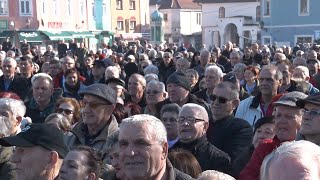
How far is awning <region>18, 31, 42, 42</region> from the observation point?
44969 millimetres

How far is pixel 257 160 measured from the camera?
558cm

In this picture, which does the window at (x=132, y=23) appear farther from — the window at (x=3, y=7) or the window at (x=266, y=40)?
the window at (x=3, y=7)

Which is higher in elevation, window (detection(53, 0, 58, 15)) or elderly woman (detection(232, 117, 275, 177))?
window (detection(53, 0, 58, 15))

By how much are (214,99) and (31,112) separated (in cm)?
278

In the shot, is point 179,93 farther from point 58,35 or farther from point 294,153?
point 58,35

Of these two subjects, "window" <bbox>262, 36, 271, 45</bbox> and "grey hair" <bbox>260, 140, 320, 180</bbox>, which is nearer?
"grey hair" <bbox>260, 140, 320, 180</bbox>

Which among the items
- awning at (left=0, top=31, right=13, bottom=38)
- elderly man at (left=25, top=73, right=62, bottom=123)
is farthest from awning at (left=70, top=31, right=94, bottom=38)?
elderly man at (left=25, top=73, right=62, bottom=123)

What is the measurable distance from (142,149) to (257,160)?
1568 mm

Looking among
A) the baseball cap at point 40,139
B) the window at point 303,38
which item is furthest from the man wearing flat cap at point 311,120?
the window at point 303,38

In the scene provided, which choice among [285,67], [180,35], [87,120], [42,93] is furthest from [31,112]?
[180,35]

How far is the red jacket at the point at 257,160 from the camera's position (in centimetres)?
554

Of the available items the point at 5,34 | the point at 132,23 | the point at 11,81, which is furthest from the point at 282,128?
the point at 132,23

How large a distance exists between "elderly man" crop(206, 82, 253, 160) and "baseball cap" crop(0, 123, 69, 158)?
2.22m

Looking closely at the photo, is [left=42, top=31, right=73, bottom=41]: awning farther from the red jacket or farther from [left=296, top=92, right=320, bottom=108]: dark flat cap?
[left=296, top=92, right=320, bottom=108]: dark flat cap
